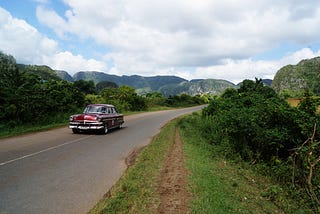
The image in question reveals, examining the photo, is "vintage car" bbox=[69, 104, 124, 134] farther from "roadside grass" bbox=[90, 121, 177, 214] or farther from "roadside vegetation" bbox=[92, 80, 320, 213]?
"roadside grass" bbox=[90, 121, 177, 214]

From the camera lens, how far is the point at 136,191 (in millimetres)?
5234

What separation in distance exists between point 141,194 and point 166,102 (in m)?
56.0

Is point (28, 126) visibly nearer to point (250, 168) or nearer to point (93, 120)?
point (93, 120)

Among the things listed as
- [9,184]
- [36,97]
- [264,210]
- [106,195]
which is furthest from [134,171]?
[36,97]

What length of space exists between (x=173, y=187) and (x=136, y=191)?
0.89 metres

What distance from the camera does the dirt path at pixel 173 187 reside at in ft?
14.7

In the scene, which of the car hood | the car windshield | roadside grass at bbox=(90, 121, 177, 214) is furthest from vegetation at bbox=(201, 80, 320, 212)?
the car windshield

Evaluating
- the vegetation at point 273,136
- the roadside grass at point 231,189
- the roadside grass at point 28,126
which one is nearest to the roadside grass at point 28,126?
the roadside grass at point 28,126

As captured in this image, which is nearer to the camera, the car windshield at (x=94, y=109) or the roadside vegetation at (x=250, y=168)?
the roadside vegetation at (x=250, y=168)

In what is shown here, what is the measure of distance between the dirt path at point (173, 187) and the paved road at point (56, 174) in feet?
4.40

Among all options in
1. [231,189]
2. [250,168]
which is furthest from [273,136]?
[231,189]

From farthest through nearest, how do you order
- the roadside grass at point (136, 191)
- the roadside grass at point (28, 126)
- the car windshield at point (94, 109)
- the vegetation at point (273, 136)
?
the car windshield at point (94, 109)
the roadside grass at point (28, 126)
the vegetation at point (273, 136)
the roadside grass at point (136, 191)

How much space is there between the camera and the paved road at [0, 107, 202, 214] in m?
4.65

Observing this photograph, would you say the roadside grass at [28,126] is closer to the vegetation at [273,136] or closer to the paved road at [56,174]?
the paved road at [56,174]
